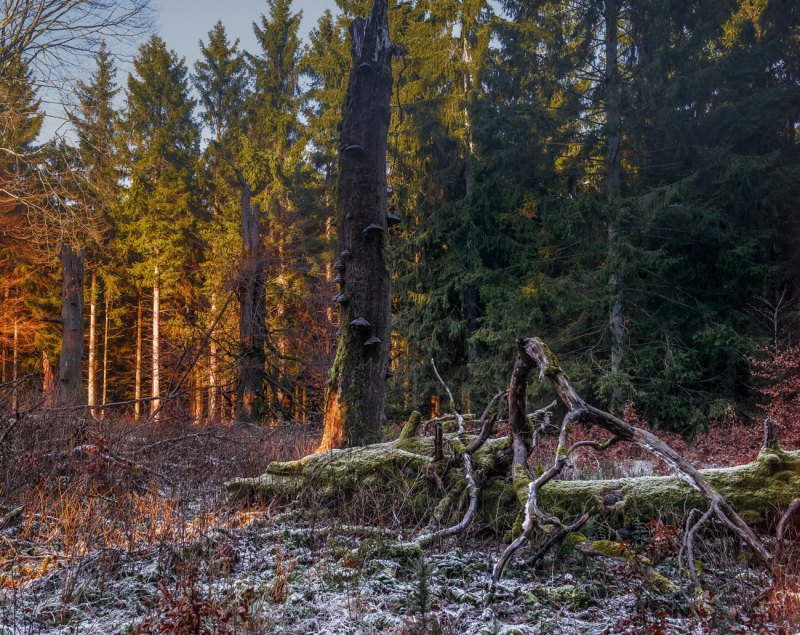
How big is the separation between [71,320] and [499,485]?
15.2 meters

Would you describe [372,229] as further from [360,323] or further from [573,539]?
[573,539]

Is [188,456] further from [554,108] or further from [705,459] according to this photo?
[554,108]

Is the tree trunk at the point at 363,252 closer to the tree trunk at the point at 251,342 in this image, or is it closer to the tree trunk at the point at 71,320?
the tree trunk at the point at 251,342

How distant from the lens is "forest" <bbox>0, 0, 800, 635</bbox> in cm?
334

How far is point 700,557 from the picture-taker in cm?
363

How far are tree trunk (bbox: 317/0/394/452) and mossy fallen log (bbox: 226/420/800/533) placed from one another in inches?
47.1

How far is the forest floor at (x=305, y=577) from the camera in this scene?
8.88 ft

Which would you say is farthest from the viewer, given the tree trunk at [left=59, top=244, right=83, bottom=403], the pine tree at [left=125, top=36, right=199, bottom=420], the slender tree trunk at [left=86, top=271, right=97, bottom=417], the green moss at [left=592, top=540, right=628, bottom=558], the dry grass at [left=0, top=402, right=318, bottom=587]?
the slender tree trunk at [left=86, top=271, right=97, bottom=417]

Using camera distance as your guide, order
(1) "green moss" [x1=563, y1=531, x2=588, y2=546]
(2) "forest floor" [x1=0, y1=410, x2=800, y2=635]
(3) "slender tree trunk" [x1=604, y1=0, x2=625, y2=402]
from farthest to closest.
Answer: (3) "slender tree trunk" [x1=604, y1=0, x2=625, y2=402]
(1) "green moss" [x1=563, y1=531, x2=588, y2=546]
(2) "forest floor" [x1=0, y1=410, x2=800, y2=635]

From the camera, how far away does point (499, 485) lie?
4680mm

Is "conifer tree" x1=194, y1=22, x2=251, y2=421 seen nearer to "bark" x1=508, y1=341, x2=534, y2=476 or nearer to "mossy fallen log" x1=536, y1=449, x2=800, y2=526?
"bark" x1=508, y1=341, x2=534, y2=476

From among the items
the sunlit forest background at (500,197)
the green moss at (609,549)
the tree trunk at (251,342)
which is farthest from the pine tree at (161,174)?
the green moss at (609,549)

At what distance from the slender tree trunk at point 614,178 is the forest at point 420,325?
89 mm

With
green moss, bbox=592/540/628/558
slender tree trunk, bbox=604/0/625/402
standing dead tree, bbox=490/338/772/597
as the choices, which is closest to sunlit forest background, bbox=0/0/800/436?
slender tree trunk, bbox=604/0/625/402
